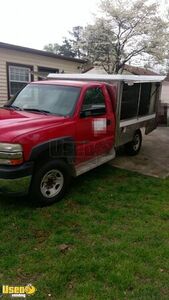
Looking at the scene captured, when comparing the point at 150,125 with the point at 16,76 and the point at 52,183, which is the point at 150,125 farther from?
the point at 16,76

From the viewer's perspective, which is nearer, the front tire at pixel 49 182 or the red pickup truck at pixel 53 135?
the red pickup truck at pixel 53 135

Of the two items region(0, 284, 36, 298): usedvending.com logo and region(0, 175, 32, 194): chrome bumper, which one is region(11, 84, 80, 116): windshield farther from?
region(0, 284, 36, 298): usedvending.com logo

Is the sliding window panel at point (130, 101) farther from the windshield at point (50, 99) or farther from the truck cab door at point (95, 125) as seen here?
the windshield at point (50, 99)

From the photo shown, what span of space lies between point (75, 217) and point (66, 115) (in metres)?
1.75

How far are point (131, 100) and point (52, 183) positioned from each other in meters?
3.25

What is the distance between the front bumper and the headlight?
0.09m

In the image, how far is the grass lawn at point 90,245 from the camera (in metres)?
2.94

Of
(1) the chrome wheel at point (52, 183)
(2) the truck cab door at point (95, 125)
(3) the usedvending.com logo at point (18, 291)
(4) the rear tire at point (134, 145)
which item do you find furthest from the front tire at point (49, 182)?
(4) the rear tire at point (134, 145)

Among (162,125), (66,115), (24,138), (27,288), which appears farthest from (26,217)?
(162,125)

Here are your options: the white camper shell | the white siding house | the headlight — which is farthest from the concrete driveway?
the white siding house

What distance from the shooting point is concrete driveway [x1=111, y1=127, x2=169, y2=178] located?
271 inches

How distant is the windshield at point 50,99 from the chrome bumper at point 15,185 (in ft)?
4.77

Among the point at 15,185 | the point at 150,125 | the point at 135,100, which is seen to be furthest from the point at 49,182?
the point at 150,125

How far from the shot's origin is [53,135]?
4.57m
